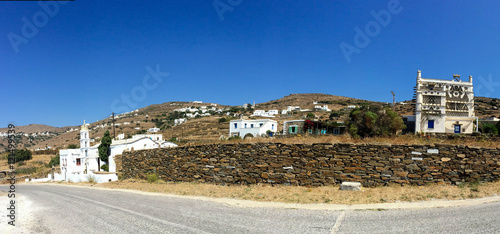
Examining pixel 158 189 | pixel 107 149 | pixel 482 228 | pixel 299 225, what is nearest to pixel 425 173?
pixel 482 228

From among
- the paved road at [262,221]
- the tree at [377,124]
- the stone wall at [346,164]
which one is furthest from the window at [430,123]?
the paved road at [262,221]

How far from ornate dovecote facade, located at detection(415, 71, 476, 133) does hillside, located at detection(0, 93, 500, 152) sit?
16.6 m

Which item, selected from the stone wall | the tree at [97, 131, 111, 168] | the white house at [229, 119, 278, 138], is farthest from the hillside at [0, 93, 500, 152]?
the tree at [97, 131, 111, 168]

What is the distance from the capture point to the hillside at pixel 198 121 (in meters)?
63.1

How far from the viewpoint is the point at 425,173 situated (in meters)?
12.0

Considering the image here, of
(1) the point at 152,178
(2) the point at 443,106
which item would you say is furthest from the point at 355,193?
(2) the point at 443,106

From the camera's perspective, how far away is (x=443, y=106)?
35.2 m

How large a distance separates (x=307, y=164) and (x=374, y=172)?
2799 mm

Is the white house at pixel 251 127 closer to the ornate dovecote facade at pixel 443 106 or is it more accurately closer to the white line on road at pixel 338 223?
the ornate dovecote facade at pixel 443 106

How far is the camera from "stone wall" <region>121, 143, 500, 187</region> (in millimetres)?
11906

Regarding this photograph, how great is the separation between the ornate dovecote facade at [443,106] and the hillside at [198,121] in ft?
54.5

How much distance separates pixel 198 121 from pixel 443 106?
66901 millimetres

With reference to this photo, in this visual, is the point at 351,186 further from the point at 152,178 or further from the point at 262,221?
the point at 152,178

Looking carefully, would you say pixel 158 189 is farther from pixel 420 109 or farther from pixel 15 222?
pixel 420 109
